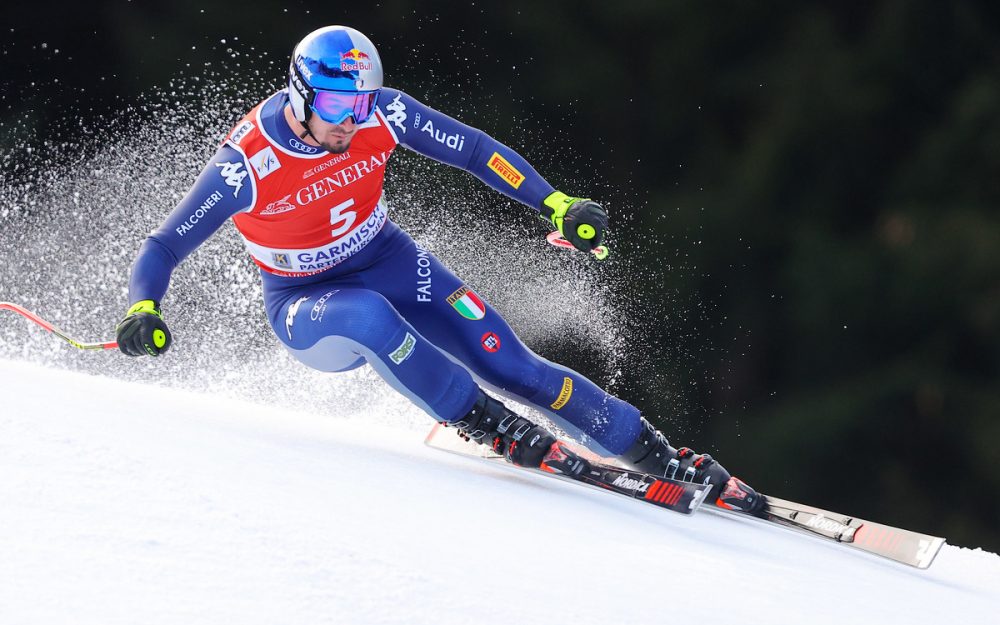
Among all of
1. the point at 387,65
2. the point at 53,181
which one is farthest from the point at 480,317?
the point at 387,65

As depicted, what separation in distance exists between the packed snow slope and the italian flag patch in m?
0.54

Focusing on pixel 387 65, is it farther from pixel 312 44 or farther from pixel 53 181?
pixel 312 44

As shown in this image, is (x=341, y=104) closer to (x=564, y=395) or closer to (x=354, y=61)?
(x=354, y=61)

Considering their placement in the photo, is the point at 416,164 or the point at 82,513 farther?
the point at 416,164

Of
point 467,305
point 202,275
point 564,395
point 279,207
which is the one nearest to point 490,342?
point 467,305

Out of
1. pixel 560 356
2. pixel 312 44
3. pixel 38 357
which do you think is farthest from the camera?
pixel 560 356

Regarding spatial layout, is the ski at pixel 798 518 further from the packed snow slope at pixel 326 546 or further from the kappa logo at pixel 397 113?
the kappa logo at pixel 397 113

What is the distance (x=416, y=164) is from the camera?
19.3 ft

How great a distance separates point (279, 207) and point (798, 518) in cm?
147

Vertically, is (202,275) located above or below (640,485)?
below

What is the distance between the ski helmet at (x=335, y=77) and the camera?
2471 millimetres

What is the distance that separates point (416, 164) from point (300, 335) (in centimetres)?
332

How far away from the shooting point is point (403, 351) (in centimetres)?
248

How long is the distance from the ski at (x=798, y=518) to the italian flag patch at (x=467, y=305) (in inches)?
15.4
